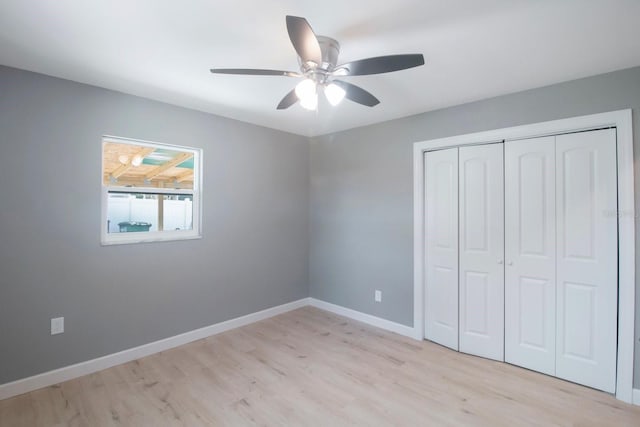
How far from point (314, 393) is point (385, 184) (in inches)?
87.8

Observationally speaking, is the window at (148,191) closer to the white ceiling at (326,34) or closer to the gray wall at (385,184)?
the white ceiling at (326,34)

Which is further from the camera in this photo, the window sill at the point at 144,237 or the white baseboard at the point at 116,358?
the window sill at the point at 144,237

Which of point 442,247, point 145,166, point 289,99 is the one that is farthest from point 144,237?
point 442,247

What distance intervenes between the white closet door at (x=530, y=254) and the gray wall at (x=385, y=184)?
0.35 meters

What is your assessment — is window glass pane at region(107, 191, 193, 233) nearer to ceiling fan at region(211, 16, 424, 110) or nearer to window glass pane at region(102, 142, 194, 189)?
window glass pane at region(102, 142, 194, 189)

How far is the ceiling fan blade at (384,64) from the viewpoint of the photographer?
5.12 feet

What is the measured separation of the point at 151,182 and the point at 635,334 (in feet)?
13.6

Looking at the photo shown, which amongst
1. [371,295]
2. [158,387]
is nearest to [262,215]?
[371,295]

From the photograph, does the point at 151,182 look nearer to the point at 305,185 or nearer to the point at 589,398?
the point at 305,185

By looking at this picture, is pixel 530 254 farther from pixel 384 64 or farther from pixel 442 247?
pixel 384 64

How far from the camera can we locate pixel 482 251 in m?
2.90

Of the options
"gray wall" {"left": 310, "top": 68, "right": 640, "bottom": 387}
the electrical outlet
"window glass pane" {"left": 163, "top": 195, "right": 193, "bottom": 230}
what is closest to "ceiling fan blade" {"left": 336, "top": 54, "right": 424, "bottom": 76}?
"gray wall" {"left": 310, "top": 68, "right": 640, "bottom": 387}

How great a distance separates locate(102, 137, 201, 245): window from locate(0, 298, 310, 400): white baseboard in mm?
998

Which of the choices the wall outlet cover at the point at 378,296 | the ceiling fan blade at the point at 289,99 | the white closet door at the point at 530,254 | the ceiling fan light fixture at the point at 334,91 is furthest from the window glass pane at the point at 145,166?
the white closet door at the point at 530,254
